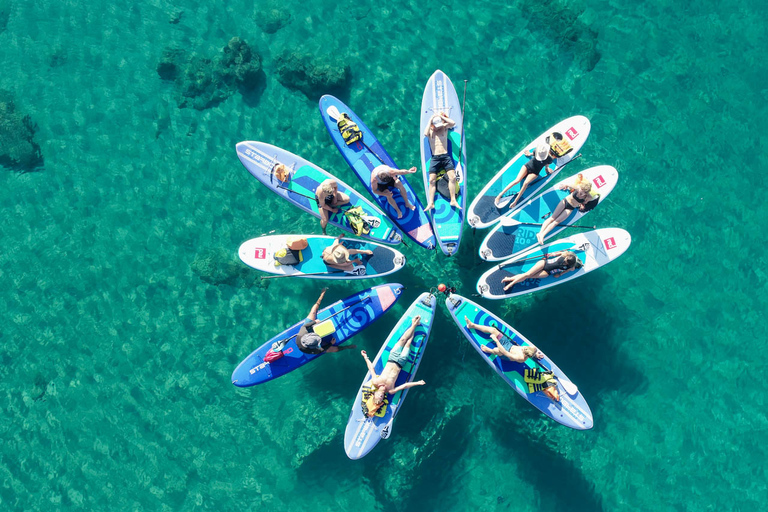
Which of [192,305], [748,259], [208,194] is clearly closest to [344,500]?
[192,305]

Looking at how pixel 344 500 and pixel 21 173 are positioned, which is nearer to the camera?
pixel 344 500

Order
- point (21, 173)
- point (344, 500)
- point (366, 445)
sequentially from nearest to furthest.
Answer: point (366, 445)
point (344, 500)
point (21, 173)

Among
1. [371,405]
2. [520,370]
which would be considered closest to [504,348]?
[520,370]

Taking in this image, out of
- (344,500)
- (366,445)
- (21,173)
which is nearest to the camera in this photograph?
(366,445)

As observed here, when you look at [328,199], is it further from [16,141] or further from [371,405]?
[16,141]

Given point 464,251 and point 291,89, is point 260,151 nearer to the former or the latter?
point 291,89

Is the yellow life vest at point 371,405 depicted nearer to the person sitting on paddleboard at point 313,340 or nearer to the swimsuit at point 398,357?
the swimsuit at point 398,357
